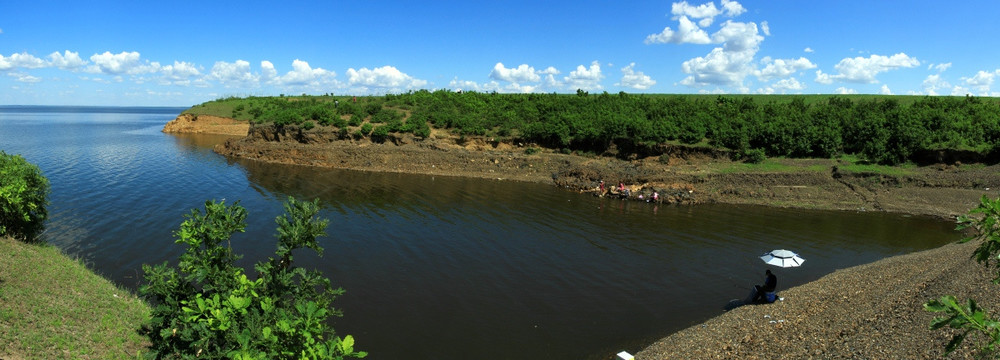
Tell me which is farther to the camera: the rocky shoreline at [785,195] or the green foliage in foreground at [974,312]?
the rocky shoreline at [785,195]

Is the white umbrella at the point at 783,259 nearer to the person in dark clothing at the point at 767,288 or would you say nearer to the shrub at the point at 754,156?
the person in dark clothing at the point at 767,288

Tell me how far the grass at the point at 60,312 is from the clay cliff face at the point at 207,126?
240 feet

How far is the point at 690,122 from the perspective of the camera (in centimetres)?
4528

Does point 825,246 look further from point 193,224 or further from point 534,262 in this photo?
point 193,224

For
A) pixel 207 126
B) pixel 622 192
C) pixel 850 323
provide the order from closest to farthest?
pixel 850 323, pixel 622 192, pixel 207 126

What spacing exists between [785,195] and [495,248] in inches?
869

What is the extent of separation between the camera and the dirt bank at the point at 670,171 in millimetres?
32875

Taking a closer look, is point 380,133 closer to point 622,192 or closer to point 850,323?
point 622,192

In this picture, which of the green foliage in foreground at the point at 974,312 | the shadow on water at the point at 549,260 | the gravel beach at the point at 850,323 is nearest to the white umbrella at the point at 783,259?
the gravel beach at the point at 850,323

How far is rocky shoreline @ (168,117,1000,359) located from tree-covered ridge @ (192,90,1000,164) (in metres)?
1.73

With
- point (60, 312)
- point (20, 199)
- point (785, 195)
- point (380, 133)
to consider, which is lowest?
point (785, 195)

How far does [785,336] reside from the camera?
13.2 meters

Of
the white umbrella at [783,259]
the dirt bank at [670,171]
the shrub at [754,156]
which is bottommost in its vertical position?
the white umbrella at [783,259]

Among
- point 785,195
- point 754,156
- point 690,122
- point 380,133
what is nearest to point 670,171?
point 754,156
